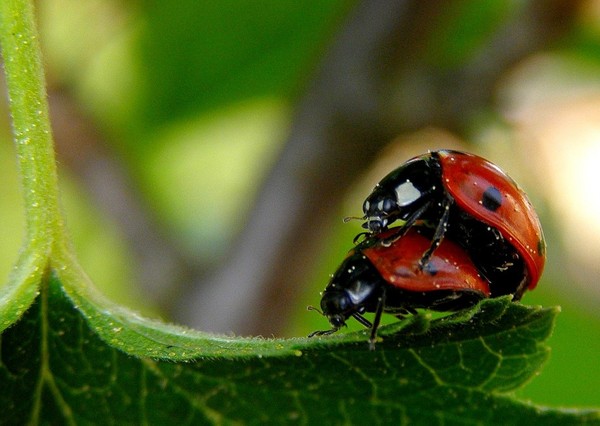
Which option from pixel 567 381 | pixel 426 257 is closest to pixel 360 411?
pixel 426 257

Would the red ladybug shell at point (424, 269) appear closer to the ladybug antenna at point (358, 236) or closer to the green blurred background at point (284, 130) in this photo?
the ladybug antenna at point (358, 236)

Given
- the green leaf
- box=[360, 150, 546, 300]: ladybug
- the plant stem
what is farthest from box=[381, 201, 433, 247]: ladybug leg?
the plant stem

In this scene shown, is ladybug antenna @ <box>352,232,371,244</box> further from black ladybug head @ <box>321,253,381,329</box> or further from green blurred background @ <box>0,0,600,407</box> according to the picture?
green blurred background @ <box>0,0,600,407</box>

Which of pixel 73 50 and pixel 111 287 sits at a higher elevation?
pixel 73 50

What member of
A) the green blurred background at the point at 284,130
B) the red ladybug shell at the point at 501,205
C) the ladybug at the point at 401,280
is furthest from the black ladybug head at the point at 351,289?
→ the green blurred background at the point at 284,130

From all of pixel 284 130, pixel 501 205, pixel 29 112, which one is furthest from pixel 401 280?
pixel 284 130

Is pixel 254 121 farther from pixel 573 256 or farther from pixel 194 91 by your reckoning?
pixel 573 256
